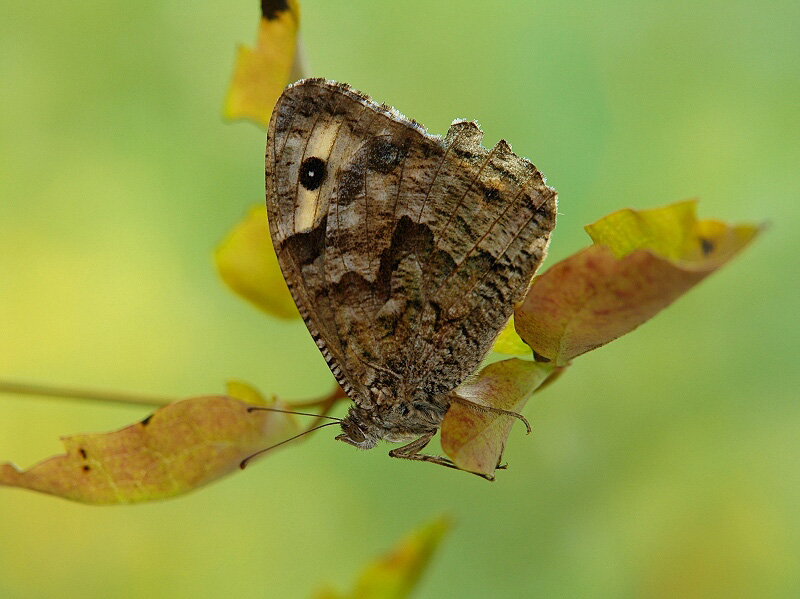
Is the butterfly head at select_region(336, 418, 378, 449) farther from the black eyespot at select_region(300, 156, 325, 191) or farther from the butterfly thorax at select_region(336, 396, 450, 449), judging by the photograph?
the black eyespot at select_region(300, 156, 325, 191)

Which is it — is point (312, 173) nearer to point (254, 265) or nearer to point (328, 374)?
point (254, 265)

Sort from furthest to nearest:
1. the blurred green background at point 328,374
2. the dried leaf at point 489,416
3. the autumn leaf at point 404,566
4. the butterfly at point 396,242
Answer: the blurred green background at point 328,374, the butterfly at point 396,242, the autumn leaf at point 404,566, the dried leaf at point 489,416

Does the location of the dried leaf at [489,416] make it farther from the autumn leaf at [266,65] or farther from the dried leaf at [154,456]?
the autumn leaf at [266,65]

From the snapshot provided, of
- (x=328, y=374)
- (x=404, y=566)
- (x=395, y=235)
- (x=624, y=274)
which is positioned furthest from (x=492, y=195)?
(x=328, y=374)

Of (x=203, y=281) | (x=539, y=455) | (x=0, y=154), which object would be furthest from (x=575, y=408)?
(x=0, y=154)

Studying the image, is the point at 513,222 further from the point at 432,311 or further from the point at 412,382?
the point at 412,382

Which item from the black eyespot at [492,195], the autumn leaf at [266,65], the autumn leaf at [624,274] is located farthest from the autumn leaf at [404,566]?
the autumn leaf at [266,65]
